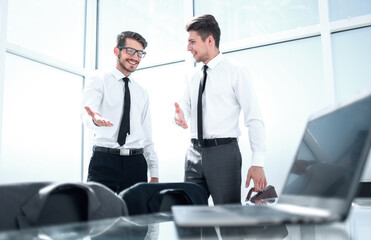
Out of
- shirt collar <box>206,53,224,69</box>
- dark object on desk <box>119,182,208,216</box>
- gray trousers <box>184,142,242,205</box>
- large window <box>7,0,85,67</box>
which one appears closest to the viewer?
dark object on desk <box>119,182,208,216</box>

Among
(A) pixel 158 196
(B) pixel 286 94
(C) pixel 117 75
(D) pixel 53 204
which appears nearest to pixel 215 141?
(A) pixel 158 196

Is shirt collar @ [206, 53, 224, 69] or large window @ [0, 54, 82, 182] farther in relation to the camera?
large window @ [0, 54, 82, 182]

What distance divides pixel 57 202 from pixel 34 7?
2977 millimetres

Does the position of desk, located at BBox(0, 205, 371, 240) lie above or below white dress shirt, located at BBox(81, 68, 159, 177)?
below

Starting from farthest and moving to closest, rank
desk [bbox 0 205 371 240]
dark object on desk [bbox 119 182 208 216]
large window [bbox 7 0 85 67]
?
large window [bbox 7 0 85 67] → dark object on desk [bbox 119 182 208 216] → desk [bbox 0 205 371 240]

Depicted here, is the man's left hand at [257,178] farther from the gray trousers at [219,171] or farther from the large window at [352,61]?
the large window at [352,61]

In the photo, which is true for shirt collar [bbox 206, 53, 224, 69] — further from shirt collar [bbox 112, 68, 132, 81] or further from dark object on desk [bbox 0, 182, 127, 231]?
dark object on desk [bbox 0, 182, 127, 231]

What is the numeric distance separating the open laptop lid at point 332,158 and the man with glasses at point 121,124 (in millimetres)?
1361

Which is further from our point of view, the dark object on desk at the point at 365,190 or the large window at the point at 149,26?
the large window at the point at 149,26

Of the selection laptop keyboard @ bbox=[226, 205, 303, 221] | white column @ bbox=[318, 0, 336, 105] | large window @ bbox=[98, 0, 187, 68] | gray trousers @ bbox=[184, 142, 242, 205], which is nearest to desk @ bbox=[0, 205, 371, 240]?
laptop keyboard @ bbox=[226, 205, 303, 221]

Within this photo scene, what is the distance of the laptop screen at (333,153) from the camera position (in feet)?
1.63

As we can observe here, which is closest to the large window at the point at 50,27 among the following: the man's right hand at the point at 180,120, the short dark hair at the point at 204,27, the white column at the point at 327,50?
the short dark hair at the point at 204,27

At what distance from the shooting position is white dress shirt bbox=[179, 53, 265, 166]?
1.76 meters

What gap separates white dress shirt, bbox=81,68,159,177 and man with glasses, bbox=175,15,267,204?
44 centimetres
